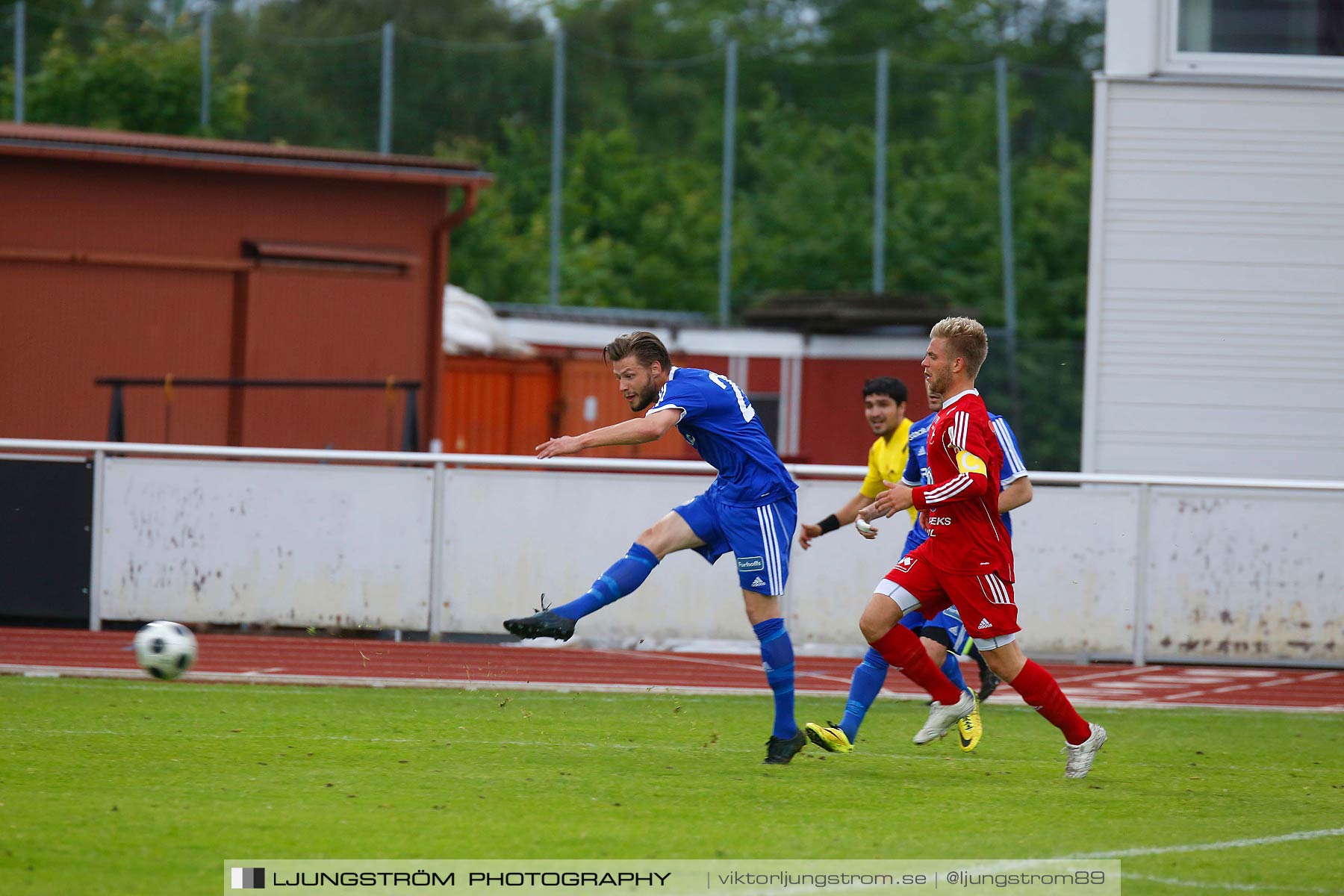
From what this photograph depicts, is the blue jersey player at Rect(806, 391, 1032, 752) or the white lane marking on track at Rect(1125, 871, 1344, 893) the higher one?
the blue jersey player at Rect(806, 391, 1032, 752)

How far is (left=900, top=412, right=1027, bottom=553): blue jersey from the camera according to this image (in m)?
7.92

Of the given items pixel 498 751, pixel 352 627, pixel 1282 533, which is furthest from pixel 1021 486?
pixel 352 627

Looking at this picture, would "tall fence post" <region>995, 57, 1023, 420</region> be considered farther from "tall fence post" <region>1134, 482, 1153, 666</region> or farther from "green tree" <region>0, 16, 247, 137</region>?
"tall fence post" <region>1134, 482, 1153, 666</region>

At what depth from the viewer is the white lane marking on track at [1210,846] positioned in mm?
6133

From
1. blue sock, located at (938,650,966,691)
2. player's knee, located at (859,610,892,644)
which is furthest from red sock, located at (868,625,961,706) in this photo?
blue sock, located at (938,650,966,691)

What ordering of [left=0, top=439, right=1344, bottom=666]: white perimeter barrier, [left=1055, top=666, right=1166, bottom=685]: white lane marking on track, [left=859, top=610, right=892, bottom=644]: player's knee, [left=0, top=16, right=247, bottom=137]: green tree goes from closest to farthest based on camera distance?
[left=859, top=610, right=892, bottom=644]: player's knee
[left=1055, top=666, right=1166, bottom=685]: white lane marking on track
[left=0, top=439, right=1344, bottom=666]: white perimeter barrier
[left=0, top=16, right=247, bottom=137]: green tree

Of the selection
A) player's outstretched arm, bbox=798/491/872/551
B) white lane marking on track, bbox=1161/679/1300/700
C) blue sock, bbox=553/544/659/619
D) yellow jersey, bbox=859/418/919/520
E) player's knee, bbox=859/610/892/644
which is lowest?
white lane marking on track, bbox=1161/679/1300/700

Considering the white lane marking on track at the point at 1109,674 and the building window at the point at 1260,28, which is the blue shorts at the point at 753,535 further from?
the building window at the point at 1260,28

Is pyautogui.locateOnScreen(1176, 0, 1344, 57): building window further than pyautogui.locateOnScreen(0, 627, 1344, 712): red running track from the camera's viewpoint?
Yes

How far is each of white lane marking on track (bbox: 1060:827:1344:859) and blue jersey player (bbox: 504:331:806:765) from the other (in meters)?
2.12

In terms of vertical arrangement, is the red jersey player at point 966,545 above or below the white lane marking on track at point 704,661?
above

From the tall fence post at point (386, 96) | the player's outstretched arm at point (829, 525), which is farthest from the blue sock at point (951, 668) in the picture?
the tall fence post at point (386, 96)

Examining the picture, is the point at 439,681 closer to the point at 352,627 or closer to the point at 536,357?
the point at 352,627

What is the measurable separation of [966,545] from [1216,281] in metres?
8.43
